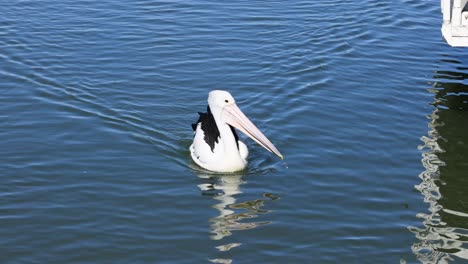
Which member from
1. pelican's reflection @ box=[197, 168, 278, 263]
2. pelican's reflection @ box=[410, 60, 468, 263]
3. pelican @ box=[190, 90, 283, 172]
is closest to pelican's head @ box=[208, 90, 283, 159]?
pelican @ box=[190, 90, 283, 172]

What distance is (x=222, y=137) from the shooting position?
12891mm

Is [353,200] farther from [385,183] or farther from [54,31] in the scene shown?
[54,31]

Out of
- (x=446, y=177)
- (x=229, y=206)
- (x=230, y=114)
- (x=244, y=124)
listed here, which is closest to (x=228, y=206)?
(x=229, y=206)

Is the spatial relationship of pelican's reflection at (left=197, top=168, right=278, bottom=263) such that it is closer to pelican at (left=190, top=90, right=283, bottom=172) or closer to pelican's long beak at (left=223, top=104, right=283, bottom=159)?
pelican at (left=190, top=90, right=283, bottom=172)

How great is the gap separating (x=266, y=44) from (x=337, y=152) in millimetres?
4744

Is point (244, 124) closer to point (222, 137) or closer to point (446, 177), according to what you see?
point (222, 137)

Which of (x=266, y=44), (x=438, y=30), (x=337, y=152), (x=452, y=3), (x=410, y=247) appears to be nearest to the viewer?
(x=410, y=247)

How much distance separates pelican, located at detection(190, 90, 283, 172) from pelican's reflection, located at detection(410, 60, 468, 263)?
2080mm

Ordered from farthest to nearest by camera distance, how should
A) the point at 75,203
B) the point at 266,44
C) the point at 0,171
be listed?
the point at 266,44
the point at 0,171
the point at 75,203

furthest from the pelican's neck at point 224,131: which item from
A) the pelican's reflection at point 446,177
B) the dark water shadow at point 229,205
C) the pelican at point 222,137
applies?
the pelican's reflection at point 446,177

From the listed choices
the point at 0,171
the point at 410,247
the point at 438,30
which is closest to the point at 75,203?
the point at 0,171

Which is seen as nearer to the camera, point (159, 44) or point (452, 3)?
point (452, 3)

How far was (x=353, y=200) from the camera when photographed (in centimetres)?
1164

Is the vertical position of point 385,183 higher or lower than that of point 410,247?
higher
